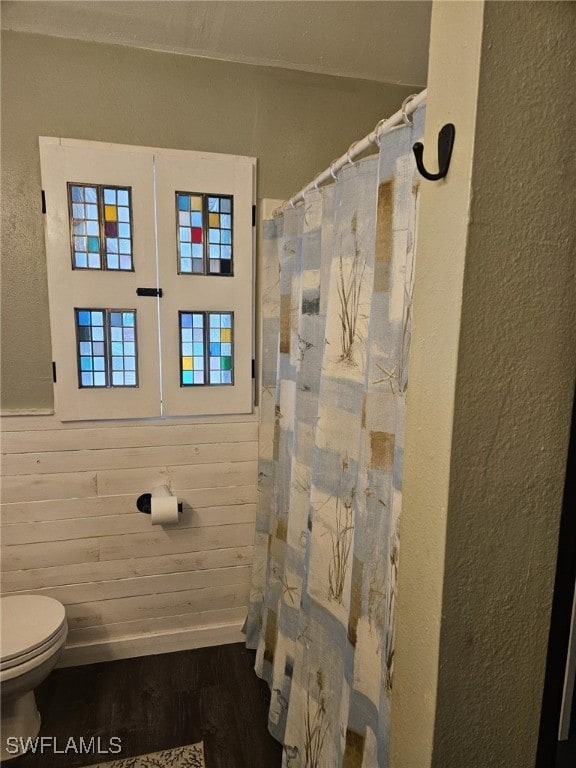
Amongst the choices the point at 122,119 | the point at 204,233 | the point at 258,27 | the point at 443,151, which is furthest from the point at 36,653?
the point at 258,27

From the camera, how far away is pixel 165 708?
1.89 metres

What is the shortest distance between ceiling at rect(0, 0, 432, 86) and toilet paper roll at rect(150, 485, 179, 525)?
1.82m

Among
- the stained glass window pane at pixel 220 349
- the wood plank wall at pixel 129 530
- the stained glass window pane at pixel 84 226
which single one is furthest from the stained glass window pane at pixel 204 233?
the wood plank wall at pixel 129 530

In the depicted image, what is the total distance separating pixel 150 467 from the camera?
2.12 m

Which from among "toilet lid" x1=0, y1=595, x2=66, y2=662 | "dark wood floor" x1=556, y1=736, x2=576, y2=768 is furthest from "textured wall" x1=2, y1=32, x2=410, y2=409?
"dark wood floor" x1=556, y1=736, x2=576, y2=768

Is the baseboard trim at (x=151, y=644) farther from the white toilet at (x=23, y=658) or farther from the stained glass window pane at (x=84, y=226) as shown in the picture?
the stained glass window pane at (x=84, y=226)

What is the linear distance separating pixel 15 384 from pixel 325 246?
1.37 metres

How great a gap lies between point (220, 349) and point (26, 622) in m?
1.27

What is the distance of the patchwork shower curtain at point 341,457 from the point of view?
3.57 ft

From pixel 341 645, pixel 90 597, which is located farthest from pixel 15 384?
pixel 341 645

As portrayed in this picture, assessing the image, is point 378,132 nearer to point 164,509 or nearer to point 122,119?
point 122,119

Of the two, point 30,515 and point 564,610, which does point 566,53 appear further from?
point 30,515

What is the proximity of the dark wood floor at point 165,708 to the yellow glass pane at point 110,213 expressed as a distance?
1.92 metres

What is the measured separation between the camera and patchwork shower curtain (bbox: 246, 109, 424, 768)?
1087 mm
